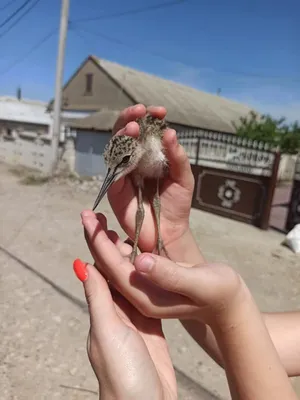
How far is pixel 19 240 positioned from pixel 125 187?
5.53m

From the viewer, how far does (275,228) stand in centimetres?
973

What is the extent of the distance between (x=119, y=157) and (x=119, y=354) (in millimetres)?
1024

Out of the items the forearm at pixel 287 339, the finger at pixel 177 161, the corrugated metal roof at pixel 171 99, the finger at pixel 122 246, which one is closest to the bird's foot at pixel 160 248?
the finger at pixel 122 246

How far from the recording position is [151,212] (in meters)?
2.17

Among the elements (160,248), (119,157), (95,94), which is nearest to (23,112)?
(95,94)

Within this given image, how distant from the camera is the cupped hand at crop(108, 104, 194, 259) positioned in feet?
6.98

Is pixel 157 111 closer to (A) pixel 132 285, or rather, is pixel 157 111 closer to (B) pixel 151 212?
(B) pixel 151 212

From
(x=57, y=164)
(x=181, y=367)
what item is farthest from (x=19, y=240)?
(x=57, y=164)

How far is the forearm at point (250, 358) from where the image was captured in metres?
1.38

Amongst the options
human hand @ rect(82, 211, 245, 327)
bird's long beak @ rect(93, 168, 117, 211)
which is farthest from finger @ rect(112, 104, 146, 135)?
human hand @ rect(82, 211, 245, 327)

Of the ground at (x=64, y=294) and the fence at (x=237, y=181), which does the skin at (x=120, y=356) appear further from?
the fence at (x=237, y=181)

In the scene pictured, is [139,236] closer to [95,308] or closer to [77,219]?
[95,308]

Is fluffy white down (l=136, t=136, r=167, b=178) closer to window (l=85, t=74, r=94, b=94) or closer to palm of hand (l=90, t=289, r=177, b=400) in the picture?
palm of hand (l=90, t=289, r=177, b=400)

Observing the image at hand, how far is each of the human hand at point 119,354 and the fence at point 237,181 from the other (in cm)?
787
